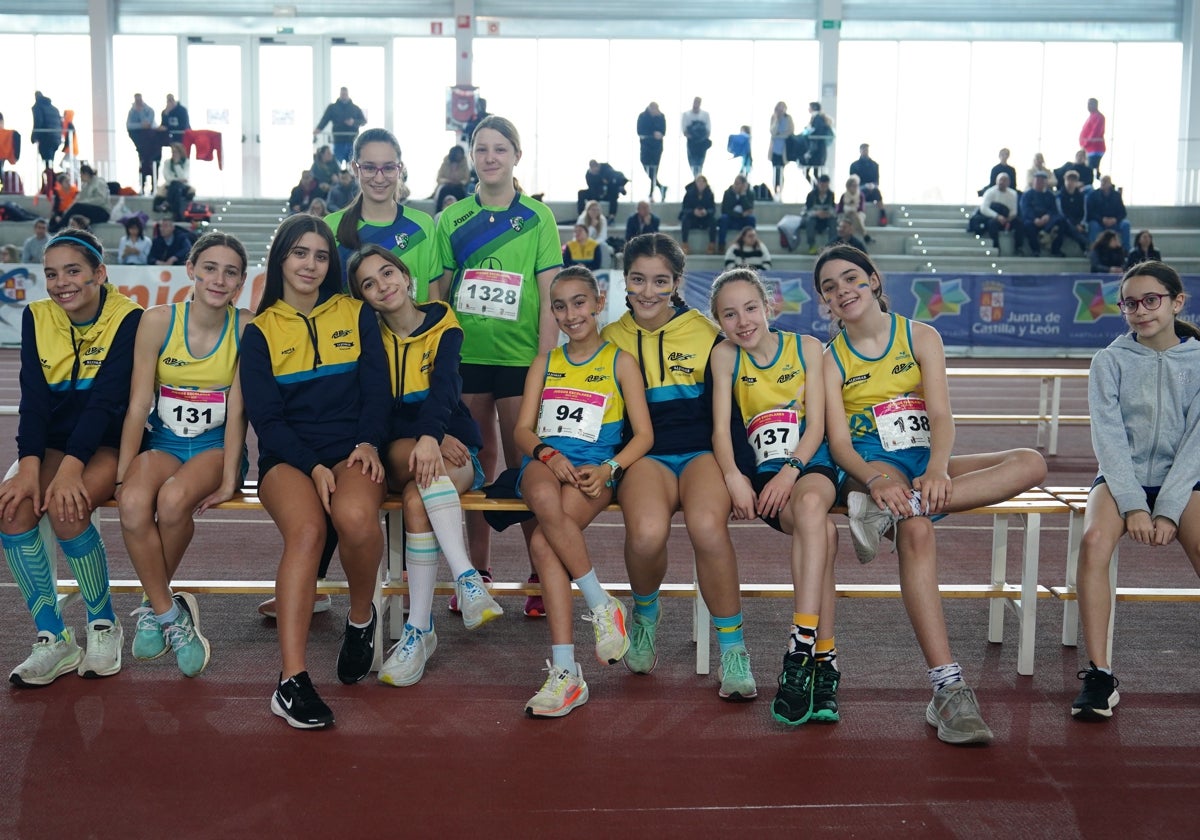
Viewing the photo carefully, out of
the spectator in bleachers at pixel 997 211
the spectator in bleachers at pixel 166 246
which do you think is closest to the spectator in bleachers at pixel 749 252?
the spectator in bleachers at pixel 997 211

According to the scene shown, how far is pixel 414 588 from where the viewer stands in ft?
12.0

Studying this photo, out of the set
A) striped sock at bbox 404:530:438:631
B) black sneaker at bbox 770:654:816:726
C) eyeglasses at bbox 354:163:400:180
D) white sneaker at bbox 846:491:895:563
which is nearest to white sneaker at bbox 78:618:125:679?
striped sock at bbox 404:530:438:631

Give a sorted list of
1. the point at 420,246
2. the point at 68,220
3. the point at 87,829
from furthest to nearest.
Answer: the point at 68,220
the point at 420,246
the point at 87,829

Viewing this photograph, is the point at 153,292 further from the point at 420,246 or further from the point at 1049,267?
the point at 1049,267

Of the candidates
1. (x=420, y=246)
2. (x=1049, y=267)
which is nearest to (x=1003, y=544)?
(x=420, y=246)

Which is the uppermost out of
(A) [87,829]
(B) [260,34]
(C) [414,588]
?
(B) [260,34]

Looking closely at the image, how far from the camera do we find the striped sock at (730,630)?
139 inches

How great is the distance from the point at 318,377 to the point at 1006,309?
1282 cm

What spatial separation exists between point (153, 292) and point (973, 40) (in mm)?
16262

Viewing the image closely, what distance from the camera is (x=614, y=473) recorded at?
12.2 ft

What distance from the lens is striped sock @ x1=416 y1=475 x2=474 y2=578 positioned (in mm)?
3600

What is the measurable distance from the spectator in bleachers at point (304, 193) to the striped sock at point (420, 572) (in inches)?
557

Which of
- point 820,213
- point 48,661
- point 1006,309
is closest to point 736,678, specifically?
point 48,661

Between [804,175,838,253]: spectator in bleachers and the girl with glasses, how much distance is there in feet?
44.6
